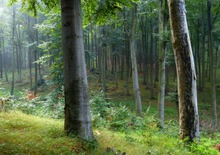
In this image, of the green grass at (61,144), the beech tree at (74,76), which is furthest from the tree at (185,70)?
the beech tree at (74,76)

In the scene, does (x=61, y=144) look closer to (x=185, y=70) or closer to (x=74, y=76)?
(x=74, y=76)

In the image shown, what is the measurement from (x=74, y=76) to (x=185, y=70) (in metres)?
2.76

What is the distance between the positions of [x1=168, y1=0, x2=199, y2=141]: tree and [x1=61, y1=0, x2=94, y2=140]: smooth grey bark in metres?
2.48

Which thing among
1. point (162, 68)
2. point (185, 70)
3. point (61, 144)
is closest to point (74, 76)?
point (61, 144)

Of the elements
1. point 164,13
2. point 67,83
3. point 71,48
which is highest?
point 164,13

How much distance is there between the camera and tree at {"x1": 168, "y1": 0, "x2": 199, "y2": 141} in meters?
5.28

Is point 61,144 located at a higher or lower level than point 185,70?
lower

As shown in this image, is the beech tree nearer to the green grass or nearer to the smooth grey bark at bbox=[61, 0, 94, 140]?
the smooth grey bark at bbox=[61, 0, 94, 140]

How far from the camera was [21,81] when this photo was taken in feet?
120

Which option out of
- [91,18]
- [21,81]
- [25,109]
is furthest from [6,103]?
[21,81]

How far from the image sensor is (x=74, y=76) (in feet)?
13.6

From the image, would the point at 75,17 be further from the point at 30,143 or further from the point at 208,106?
the point at 208,106

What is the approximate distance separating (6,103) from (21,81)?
31961 mm

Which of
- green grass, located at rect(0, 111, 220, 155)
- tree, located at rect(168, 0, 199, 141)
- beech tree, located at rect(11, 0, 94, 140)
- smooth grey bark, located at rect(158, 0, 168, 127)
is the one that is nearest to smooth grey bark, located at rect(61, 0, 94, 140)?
beech tree, located at rect(11, 0, 94, 140)
